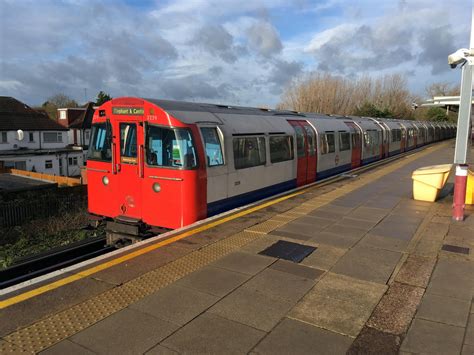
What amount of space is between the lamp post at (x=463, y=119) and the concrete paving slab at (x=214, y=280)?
4884 mm

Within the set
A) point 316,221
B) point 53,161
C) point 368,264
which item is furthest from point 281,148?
point 53,161

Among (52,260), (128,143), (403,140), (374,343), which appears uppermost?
(128,143)

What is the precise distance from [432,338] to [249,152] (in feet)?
19.8

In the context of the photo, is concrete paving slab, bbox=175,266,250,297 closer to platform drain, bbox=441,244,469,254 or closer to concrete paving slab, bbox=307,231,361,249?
concrete paving slab, bbox=307,231,361,249

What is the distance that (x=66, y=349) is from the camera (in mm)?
3160

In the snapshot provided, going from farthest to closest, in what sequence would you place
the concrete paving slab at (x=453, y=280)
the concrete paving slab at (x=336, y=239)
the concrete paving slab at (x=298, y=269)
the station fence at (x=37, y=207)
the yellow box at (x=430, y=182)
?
the station fence at (x=37, y=207), the yellow box at (x=430, y=182), the concrete paving slab at (x=336, y=239), the concrete paving slab at (x=298, y=269), the concrete paving slab at (x=453, y=280)

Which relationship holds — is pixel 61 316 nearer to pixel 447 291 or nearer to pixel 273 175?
pixel 447 291

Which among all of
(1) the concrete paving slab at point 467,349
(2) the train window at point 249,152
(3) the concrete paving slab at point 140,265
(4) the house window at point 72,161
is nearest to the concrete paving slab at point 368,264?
(1) the concrete paving slab at point 467,349

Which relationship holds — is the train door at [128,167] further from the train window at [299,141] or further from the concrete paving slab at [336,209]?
the train window at [299,141]

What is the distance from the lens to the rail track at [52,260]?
689 cm

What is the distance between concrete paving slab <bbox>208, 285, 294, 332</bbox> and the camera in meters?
3.68

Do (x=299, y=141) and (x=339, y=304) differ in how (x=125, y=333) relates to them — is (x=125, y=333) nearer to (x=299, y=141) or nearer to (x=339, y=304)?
(x=339, y=304)

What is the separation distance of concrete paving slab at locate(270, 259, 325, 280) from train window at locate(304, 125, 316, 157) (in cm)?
767

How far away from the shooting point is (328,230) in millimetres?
6719
